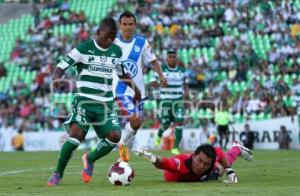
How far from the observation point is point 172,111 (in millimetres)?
22797

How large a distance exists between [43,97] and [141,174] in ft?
A: 71.3

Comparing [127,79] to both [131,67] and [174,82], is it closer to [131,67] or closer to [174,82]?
[131,67]

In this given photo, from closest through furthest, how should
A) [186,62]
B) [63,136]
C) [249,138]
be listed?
[249,138] < [63,136] < [186,62]

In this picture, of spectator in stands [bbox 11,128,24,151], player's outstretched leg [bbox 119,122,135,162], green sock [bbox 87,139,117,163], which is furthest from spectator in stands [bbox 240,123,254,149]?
green sock [bbox 87,139,117,163]

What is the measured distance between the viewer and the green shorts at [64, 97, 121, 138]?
40.2 ft

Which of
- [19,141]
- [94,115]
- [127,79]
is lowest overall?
[94,115]

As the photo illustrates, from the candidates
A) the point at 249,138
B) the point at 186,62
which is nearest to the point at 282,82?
the point at 249,138

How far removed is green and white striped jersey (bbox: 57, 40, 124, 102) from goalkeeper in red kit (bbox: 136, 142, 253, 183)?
1354 millimetres

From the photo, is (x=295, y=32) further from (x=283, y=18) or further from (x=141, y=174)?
(x=141, y=174)

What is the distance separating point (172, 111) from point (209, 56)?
38.9ft

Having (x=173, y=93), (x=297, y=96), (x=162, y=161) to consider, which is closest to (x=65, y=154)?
(x=162, y=161)

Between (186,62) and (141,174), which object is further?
(186,62)

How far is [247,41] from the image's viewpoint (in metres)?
33.9

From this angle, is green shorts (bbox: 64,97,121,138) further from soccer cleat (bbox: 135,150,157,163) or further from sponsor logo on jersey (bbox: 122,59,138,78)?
sponsor logo on jersey (bbox: 122,59,138,78)
